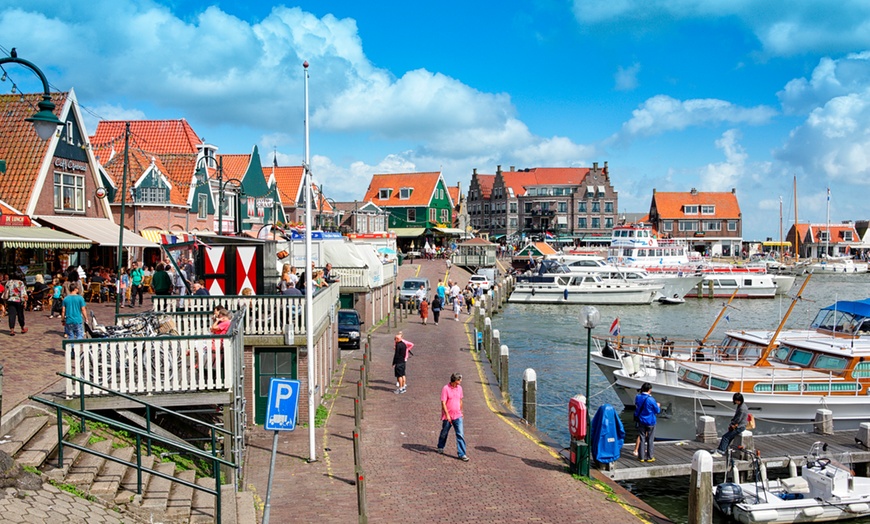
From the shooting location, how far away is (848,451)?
17.8 meters

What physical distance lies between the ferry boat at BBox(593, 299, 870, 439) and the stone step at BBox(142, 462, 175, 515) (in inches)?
570

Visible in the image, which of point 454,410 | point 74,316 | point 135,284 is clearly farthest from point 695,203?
point 74,316

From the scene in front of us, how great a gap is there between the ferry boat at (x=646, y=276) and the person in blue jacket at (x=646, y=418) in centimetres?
4583

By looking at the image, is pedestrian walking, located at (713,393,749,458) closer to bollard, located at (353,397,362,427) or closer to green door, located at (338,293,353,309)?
bollard, located at (353,397,362,427)

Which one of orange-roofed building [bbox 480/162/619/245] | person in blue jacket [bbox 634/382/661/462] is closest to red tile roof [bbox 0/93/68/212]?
person in blue jacket [bbox 634/382/661/462]

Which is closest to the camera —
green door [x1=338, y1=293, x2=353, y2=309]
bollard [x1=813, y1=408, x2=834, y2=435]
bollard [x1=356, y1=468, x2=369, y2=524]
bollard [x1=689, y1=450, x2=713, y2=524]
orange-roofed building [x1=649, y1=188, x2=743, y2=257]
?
bollard [x1=356, y1=468, x2=369, y2=524]

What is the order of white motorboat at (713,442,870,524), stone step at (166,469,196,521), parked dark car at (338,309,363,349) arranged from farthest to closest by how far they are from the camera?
parked dark car at (338,309,363,349)
white motorboat at (713,442,870,524)
stone step at (166,469,196,521)

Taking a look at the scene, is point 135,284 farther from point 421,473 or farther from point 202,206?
point 202,206

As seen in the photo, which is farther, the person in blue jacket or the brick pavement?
the person in blue jacket

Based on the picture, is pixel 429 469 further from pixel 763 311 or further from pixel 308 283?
pixel 763 311

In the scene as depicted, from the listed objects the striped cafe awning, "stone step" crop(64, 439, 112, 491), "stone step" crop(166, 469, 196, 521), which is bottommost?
"stone step" crop(166, 469, 196, 521)

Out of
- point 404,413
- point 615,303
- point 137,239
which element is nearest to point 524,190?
point 615,303

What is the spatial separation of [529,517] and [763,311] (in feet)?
173

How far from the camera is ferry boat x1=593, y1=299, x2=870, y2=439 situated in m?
20.6
